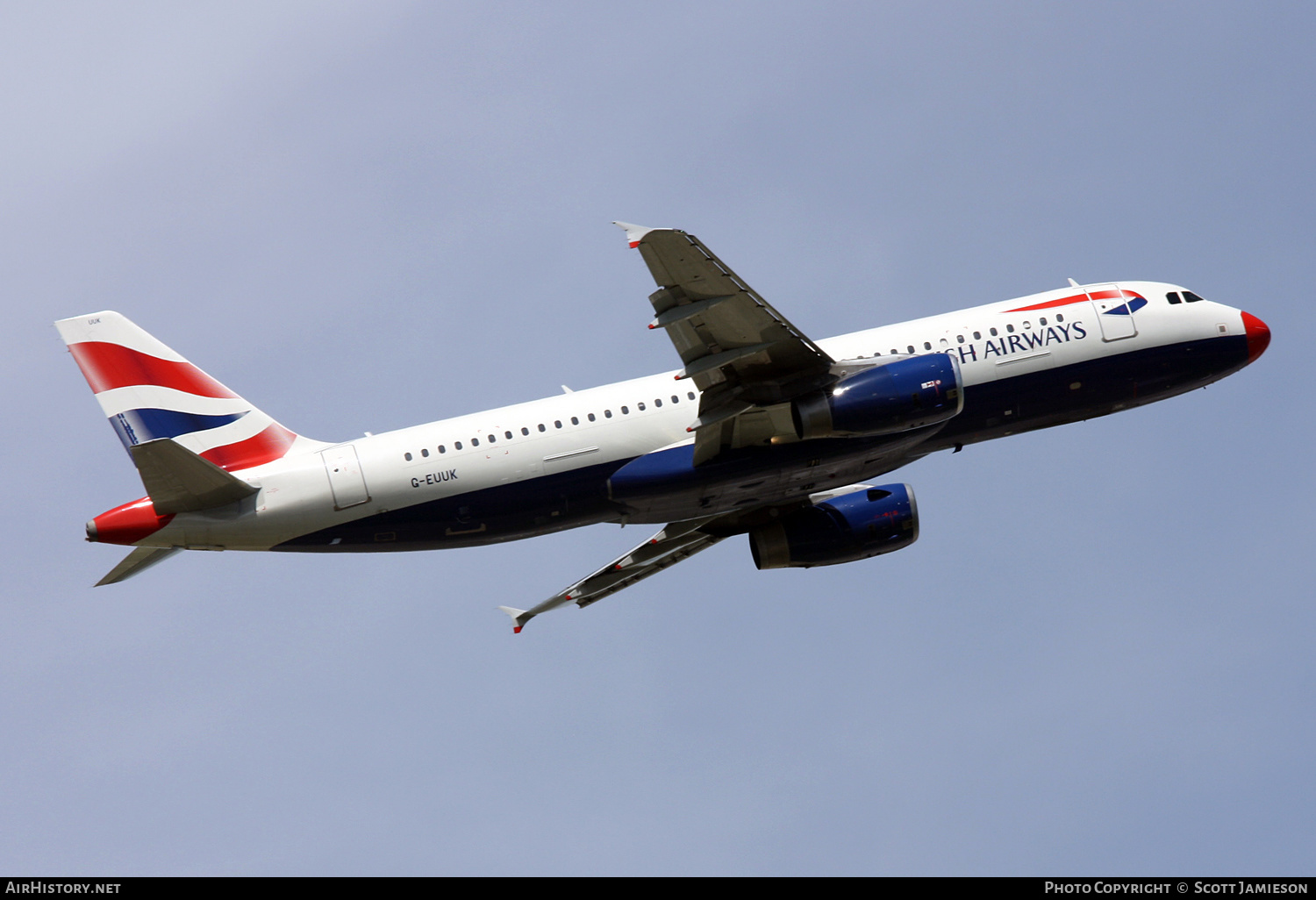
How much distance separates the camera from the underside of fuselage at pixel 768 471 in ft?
117

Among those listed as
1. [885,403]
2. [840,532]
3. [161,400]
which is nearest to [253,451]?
[161,400]

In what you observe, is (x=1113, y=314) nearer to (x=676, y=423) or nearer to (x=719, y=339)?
(x=719, y=339)

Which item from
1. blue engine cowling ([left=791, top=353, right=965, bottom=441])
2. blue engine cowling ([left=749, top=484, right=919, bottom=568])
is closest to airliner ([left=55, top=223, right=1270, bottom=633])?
blue engine cowling ([left=791, top=353, right=965, bottom=441])

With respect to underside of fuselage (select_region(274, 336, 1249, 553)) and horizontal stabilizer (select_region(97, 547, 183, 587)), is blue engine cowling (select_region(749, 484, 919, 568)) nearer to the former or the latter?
underside of fuselage (select_region(274, 336, 1249, 553))

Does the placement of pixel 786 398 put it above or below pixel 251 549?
above

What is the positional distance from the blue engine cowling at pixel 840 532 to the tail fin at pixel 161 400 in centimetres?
1428

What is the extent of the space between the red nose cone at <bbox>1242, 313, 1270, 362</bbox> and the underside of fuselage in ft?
1.92

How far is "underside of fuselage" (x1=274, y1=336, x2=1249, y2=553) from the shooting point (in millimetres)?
35812

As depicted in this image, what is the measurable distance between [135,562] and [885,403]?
19.8m
